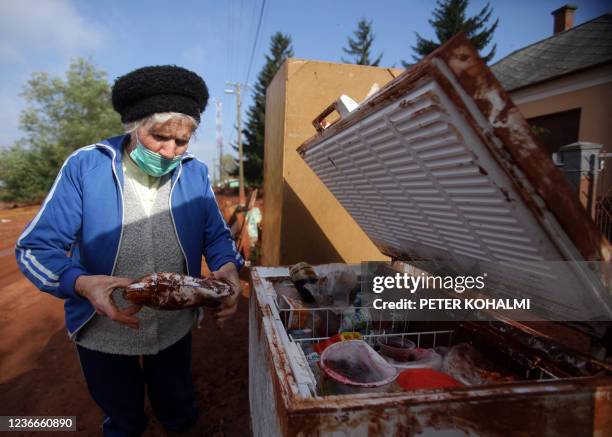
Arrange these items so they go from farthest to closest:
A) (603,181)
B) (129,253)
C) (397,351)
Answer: (603,181) < (129,253) < (397,351)

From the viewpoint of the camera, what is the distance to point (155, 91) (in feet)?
5.47

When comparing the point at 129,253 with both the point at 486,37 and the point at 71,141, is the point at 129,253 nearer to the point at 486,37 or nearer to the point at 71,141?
the point at 486,37

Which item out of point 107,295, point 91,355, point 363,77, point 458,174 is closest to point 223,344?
point 91,355

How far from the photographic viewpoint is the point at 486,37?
70.7 feet

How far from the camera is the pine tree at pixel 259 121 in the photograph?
90.2ft

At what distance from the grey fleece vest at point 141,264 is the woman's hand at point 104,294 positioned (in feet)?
1.05

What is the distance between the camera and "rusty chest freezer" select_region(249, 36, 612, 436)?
2.62 feet

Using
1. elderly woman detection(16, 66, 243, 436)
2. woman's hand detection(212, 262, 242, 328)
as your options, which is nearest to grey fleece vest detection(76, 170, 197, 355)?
elderly woman detection(16, 66, 243, 436)

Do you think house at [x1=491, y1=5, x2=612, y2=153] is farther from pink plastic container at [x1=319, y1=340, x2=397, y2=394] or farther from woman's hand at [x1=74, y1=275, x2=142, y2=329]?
woman's hand at [x1=74, y1=275, x2=142, y2=329]

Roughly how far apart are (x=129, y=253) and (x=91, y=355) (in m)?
0.62

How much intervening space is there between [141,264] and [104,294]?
430 mm

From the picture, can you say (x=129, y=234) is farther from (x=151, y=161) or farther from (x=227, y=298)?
(x=227, y=298)

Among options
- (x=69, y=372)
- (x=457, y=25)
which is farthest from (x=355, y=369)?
(x=457, y=25)

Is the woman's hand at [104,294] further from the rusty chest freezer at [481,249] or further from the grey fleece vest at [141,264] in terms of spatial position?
the rusty chest freezer at [481,249]
